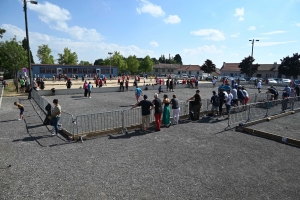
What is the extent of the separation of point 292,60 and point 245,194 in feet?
212

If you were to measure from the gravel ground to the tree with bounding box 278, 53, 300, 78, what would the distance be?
5337 centimetres

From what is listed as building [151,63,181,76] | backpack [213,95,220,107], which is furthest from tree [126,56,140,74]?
backpack [213,95,220,107]

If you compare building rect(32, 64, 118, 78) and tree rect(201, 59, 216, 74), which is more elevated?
tree rect(201, 59, 216, 74)

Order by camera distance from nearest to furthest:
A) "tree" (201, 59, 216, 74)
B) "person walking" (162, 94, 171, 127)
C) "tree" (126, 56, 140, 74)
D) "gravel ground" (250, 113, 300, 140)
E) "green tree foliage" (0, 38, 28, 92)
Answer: "gravel ground" (250, 113, 300, 140)
"person walking" (162, 94, 171, 127)
"green tree foliage" (0, 38, 28, 92)
"tree" (201, 59, 216, 74)
"tree" (126, 56, 140, 74)

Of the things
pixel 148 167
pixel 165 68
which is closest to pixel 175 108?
pixel 148 167

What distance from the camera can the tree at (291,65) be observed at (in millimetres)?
54344

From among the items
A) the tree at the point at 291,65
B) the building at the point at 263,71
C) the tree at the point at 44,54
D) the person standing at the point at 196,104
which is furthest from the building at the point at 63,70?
the tree at the point at 291,65

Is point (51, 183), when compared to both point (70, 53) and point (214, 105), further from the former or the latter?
point (70, 53)

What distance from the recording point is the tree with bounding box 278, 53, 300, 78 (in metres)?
54.3

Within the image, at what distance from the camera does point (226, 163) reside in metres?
6.20

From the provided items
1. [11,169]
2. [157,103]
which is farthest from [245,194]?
[11,169]

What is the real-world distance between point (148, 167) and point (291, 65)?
64552mm

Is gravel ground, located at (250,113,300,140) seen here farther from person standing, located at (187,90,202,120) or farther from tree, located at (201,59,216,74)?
tree, located at (201,59,216,74)

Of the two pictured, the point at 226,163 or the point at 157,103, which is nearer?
the point at 226,163
